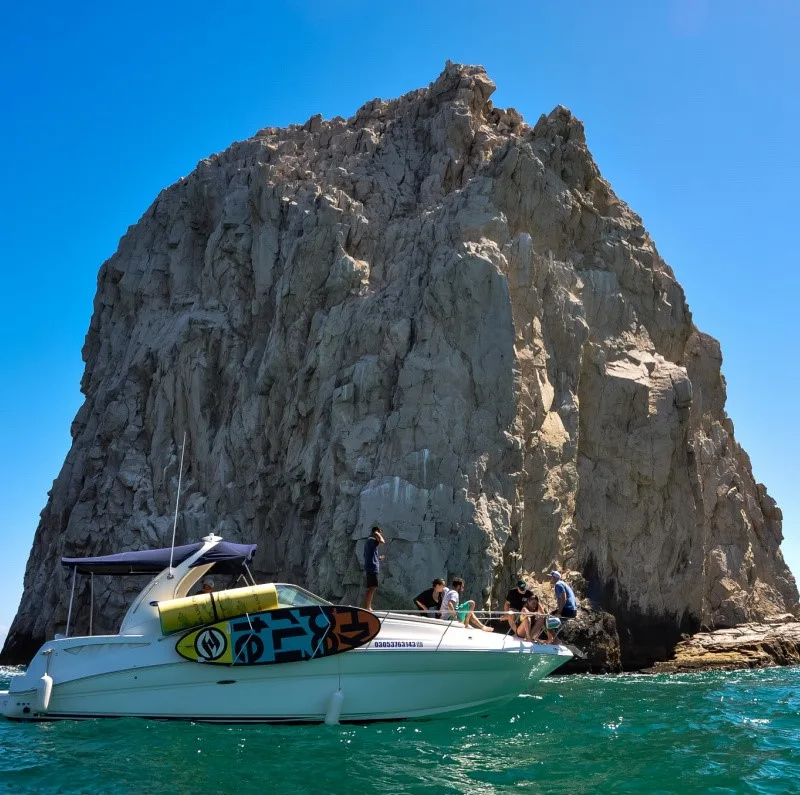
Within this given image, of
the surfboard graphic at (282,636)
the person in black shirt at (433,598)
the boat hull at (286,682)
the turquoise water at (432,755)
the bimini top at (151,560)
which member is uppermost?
the bimini top at (151,560)

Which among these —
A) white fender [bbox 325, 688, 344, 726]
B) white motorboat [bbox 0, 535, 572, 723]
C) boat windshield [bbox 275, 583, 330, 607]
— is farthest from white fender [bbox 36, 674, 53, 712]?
white fender [bbox 325, 688, 344, 726]

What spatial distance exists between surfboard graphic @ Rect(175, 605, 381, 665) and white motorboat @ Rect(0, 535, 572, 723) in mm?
16

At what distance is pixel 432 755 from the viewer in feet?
34.1

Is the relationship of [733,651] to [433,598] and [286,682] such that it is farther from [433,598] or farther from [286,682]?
[286,682]

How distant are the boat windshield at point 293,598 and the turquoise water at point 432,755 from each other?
1.96m

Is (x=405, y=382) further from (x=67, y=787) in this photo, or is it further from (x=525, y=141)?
(x=67, y=787)

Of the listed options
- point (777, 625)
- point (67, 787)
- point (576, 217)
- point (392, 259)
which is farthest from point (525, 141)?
point (67, 787)

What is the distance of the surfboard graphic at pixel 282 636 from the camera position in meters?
12.3

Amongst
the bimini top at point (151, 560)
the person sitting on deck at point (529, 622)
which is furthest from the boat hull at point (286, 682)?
the bimini top at point (151, 560)

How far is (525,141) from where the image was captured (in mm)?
35938

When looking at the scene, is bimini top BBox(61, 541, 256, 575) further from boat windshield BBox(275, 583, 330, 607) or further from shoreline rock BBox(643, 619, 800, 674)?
shoreline rock BBox(643, 619, 800, 674)

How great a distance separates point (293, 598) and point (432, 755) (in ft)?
12.7

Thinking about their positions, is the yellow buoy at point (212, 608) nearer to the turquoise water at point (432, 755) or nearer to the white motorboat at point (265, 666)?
the white motorboat at point (265, 666)

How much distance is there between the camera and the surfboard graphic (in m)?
12.3
